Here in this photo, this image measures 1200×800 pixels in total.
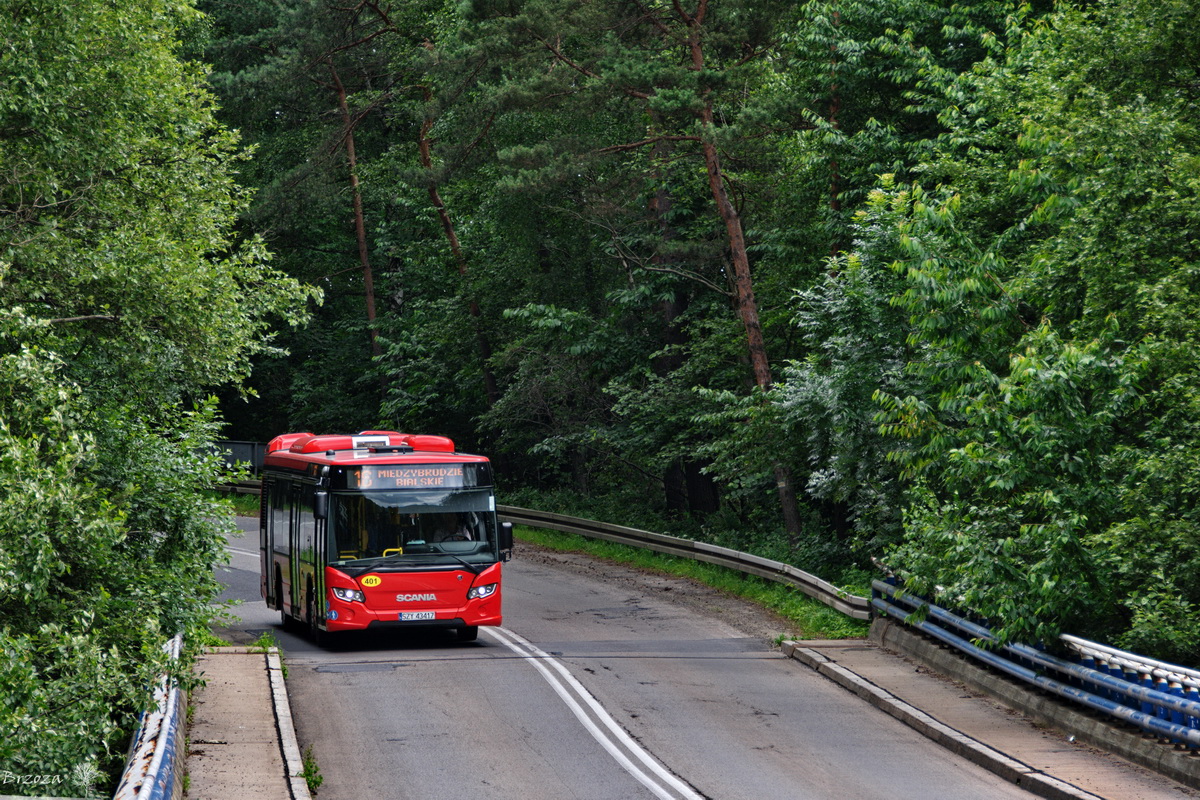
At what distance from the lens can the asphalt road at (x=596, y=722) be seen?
1085cm

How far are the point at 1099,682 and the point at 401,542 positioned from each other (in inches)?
363

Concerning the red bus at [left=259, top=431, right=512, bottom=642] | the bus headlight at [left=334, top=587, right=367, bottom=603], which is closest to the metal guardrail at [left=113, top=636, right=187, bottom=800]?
the bus headlight at [left=334, top=587, right=367, bottom=603]

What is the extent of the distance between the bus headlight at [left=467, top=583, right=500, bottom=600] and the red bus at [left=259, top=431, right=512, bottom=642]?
0.6 inches

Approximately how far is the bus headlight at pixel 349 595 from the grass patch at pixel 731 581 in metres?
6.79

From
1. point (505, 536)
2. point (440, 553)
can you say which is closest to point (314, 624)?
point (440, 553)

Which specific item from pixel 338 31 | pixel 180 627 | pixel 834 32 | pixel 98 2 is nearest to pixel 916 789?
pixel 180 627

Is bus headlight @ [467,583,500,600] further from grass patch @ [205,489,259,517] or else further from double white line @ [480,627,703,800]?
grass patch @ [205,489,259,517]

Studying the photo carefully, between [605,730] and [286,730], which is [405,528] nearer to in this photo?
[286,730]

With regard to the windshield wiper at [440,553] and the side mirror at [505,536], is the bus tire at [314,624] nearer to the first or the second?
the windshield wiper at [440,553]

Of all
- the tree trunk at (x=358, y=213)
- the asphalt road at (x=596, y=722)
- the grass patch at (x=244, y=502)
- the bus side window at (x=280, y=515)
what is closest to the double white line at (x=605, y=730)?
the asphalt road at (x=596, y=722)

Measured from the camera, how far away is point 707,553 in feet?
84.1

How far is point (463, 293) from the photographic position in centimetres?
3678

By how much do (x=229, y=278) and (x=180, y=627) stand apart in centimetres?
544

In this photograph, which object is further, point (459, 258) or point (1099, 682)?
point (459, 258)
